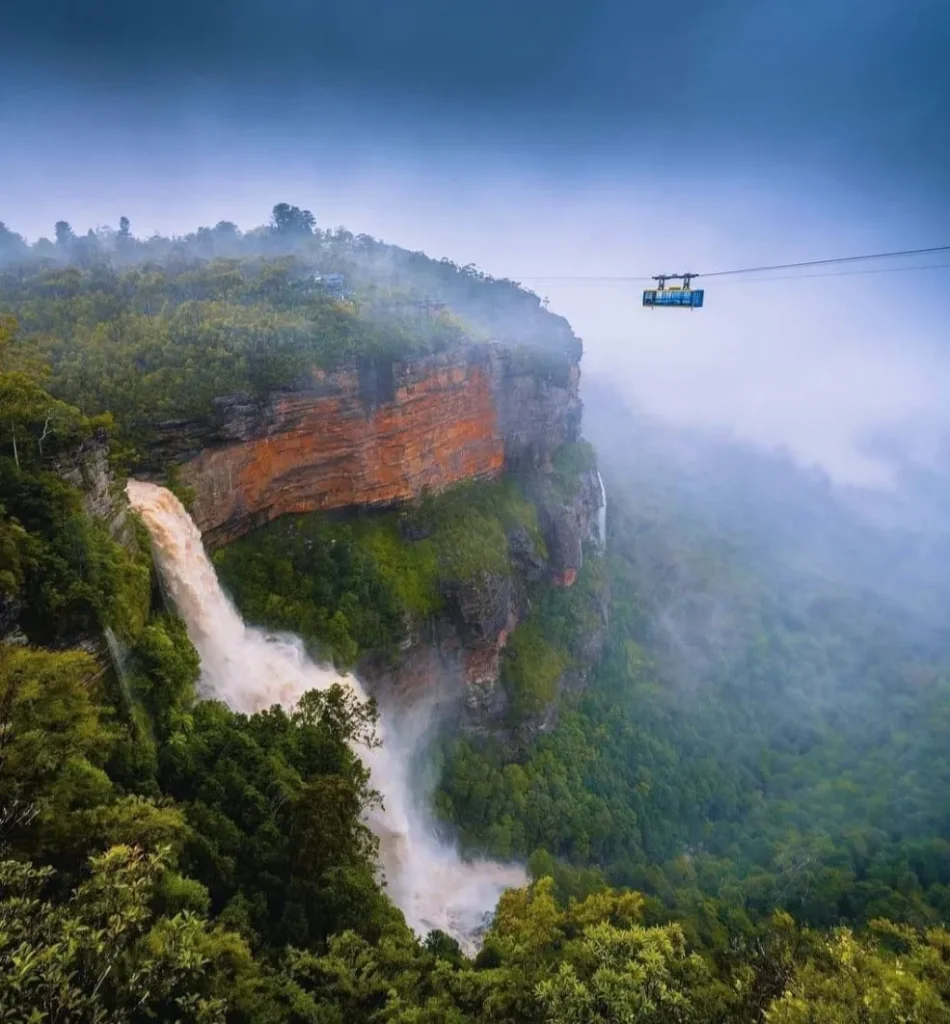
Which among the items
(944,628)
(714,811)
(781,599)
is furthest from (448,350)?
(944,628)

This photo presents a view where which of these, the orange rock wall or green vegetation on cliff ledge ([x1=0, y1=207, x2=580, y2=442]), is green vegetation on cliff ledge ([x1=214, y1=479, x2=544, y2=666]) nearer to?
the orange rock wall

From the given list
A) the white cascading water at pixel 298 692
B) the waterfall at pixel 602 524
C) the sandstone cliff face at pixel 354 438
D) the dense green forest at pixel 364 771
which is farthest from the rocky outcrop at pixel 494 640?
the waterfall at pixel 602 524

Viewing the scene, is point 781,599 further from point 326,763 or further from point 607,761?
point 326,763

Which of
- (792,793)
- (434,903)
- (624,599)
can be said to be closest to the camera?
(434,903)

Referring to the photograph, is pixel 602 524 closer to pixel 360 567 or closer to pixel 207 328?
pixel 360 567

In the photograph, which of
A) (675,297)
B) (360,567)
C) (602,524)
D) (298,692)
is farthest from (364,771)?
(602,524)

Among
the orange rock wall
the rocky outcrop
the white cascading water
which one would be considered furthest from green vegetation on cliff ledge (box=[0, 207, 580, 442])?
the rocky outcrop
